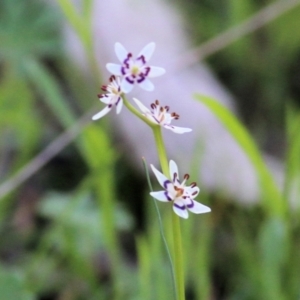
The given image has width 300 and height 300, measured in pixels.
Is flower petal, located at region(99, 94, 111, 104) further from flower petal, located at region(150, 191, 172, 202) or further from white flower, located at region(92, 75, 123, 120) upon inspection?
flower petal, located at region(150, 191, 172, 202)

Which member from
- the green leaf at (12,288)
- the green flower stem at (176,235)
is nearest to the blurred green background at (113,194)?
the green leaf at (12,288)

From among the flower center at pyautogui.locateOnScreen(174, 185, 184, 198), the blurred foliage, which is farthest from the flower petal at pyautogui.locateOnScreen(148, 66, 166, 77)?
the blurred foliage

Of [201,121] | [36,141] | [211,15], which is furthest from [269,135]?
[36,141]

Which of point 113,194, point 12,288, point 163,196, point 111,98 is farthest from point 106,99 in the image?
point 113,194

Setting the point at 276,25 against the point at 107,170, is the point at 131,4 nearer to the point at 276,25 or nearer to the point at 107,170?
the point at 276,25

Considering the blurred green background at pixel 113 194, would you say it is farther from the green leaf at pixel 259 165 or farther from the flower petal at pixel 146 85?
the flower petal at pixel 146 85
